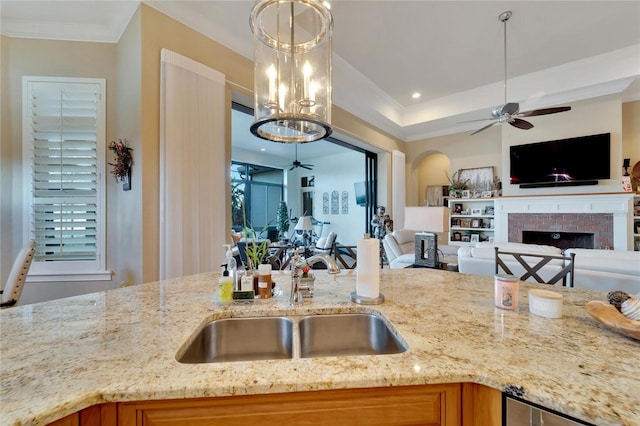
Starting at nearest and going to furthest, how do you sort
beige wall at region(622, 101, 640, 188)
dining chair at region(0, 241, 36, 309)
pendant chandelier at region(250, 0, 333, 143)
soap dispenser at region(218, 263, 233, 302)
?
1. soap dispenser at region(218, 263, 233, 302)
2. pendant chandelier at region(250, 0, 333, 143)
3. dining chair at region(0, 241, 36, 309)
4. beige wall at region(622, 101, 640, 188)

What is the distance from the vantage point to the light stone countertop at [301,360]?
61 cm

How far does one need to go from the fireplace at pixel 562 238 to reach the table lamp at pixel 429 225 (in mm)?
3424

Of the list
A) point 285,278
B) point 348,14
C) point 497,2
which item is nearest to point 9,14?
point 348,14

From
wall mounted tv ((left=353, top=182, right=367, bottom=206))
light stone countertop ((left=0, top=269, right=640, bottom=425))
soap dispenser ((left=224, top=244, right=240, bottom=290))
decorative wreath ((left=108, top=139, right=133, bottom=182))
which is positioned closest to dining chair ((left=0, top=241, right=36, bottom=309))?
decorative wreath ((left=108, top=139, right=133, bottom=182))

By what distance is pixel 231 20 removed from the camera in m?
2.59

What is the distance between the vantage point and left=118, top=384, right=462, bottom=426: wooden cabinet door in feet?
2.18

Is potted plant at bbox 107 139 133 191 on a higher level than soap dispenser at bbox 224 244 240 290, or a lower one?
higher

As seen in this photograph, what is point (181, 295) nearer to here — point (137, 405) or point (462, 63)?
point (137, 405)

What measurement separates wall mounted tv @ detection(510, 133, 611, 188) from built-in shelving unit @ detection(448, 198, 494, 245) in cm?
77

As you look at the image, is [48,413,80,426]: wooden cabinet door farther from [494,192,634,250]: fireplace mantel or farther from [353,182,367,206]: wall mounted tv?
[353,182,367,206]: wall mounted tv

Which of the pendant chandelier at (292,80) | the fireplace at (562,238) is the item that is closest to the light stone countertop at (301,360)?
the pendant chandelier at (292,80)

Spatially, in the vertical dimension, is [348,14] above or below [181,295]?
above

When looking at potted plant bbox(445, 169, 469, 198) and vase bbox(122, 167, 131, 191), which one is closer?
vase bbox(122, 167, 131, 191)

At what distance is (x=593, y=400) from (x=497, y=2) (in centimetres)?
361
